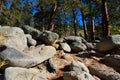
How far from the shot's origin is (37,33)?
33.0 ft

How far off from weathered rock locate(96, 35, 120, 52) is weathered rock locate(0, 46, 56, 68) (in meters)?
2.34

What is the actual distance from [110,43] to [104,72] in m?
2.04

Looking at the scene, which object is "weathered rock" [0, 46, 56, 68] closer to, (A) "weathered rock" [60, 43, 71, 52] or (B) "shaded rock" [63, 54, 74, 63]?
(B) "shaded rock" [63, 54, 74, 63]

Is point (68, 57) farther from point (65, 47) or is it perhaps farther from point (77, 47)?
point (77, 47)

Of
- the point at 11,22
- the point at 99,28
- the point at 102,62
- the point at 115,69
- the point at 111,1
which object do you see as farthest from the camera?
the point at 99,28

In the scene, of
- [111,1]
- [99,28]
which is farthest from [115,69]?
[99,28]

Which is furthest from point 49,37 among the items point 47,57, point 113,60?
point 113,60

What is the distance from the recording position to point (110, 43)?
919 centimetres

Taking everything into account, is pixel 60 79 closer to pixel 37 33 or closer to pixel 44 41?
pixel 44 41

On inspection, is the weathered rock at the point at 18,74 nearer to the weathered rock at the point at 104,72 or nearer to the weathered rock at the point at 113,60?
the weathered rock at the point at 104,72

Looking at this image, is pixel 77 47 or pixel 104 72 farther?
pixel 77 47

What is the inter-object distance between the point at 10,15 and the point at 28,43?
49.8 feet

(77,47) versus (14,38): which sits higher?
(14,38)

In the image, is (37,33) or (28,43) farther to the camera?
(37,33)
